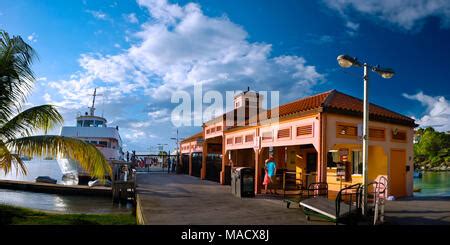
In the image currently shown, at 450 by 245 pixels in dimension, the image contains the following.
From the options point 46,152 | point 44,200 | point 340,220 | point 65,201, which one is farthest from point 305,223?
point 44,200

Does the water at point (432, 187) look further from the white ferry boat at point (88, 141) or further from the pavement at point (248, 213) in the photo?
the white ferry boat at point (88, 141)

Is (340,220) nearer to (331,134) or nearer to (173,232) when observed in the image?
(173,232)

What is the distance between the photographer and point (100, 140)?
1159 inches

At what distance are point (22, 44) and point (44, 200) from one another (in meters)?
13.6

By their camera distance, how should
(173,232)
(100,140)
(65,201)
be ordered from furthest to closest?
(100,140), (65,201), (173,232)

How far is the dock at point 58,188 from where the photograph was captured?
2150 cm

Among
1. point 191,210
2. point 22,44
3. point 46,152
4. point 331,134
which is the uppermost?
point 22,44

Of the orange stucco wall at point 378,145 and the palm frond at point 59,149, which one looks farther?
the orange stucco wall at point 378,145

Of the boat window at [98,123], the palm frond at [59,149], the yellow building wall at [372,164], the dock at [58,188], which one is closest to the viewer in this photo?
the palm frond at [59,149]

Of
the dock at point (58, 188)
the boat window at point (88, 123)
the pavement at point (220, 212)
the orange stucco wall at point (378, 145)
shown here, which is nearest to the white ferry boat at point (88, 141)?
the boat window at point (88, 123)

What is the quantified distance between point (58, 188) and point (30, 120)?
15770 mm

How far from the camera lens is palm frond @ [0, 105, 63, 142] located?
9.23m

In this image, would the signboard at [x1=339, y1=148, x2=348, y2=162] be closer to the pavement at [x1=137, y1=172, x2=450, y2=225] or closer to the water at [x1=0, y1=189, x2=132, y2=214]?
the pavement at [x1=137, y1=172, x2=450, y2=225]

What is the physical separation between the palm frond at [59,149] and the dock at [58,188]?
42.5 feet
